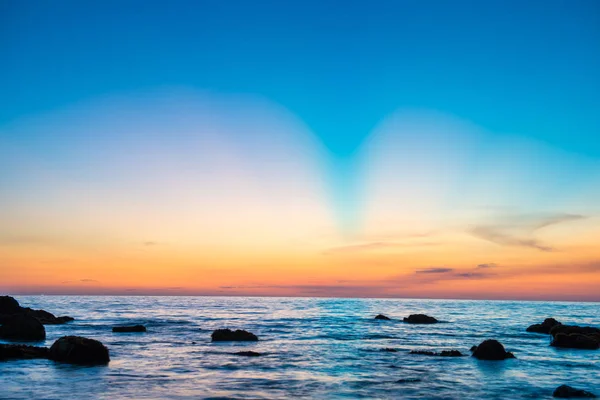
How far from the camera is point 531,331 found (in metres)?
68.2

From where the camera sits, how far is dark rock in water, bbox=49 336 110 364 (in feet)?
104

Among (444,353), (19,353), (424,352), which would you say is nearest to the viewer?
(19,353)

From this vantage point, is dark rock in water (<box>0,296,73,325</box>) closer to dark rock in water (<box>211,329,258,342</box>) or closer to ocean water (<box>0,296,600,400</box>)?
ocean water (<box>0,296,600,400</box>)

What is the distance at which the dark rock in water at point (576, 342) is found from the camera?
1837 inches

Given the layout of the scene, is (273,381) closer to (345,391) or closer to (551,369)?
(345,391)

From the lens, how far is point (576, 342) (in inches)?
1881

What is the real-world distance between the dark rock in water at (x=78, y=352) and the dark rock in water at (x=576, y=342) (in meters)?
43.8

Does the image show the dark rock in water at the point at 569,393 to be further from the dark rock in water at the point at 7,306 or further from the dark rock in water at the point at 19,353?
the dark rock in water at the point at 7,306

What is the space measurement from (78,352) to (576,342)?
46.3 metres

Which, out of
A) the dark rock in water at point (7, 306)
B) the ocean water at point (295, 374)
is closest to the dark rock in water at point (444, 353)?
the ocean water at point (295, 374)

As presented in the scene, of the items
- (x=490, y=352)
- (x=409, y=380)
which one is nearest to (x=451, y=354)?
(x=490, y=352)

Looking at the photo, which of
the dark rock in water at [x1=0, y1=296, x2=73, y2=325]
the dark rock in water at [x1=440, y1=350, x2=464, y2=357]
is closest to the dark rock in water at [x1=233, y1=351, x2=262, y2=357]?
the dark rock in water at [x1=440, y1=350, x2=464, y2=357]

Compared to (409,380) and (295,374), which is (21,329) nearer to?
(295,374)

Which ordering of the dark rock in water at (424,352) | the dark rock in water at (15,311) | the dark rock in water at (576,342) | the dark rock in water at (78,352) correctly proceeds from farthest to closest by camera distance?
the dark rock in water at (15,311) < the dark rock in water at (576,342) < the dark rock in water at (424,352) < the dark rock in water at (78,352)
